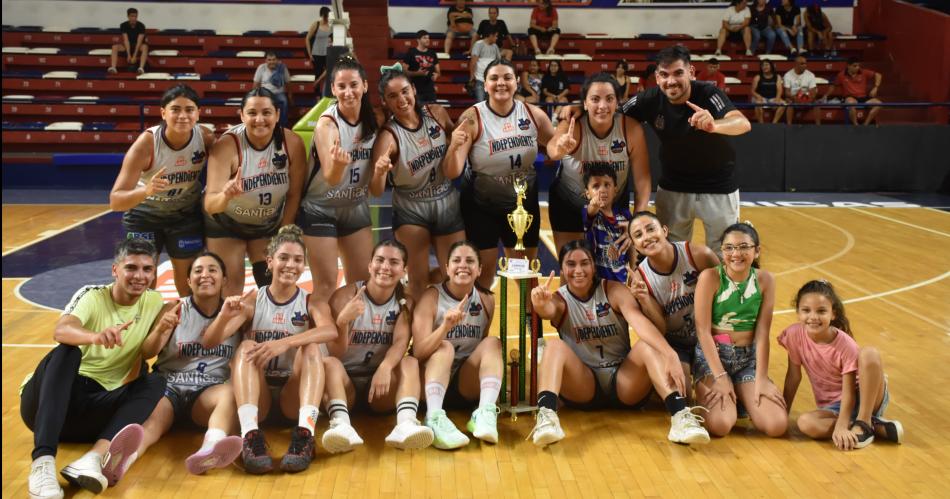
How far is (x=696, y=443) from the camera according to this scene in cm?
458

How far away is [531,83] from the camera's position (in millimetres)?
14633

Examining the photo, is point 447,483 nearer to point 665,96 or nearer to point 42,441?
point 42,441

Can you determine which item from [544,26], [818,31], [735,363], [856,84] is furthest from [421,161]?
[818,31]

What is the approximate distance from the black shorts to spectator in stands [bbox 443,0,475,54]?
37.6ft

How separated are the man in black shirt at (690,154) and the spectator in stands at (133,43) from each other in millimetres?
12344

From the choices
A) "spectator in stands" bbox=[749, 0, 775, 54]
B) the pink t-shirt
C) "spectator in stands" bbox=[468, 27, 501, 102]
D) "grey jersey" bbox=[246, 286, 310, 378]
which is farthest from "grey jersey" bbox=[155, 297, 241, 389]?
"spectator in stands" bbox=[749, 0, 775, 54]

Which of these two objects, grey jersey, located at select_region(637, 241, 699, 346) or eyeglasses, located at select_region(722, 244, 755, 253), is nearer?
eyeglasses, located at select_region(722, 244, 755, 253)

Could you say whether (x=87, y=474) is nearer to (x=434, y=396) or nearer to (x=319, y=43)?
(x=434, y=396)

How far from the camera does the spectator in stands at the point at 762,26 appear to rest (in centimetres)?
1642

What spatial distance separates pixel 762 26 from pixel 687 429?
44.4 ft

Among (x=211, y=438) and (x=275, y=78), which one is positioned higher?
(x=275, y=78)

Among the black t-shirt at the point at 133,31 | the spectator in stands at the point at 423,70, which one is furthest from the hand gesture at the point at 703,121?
the black t-shirt at the point at 133,31

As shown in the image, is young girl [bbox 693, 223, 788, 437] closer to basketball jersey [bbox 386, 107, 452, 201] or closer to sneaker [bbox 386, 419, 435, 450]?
sneaker [bbox 386, 419, 435, 450]

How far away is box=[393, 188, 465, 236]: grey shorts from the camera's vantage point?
17.8 ft
